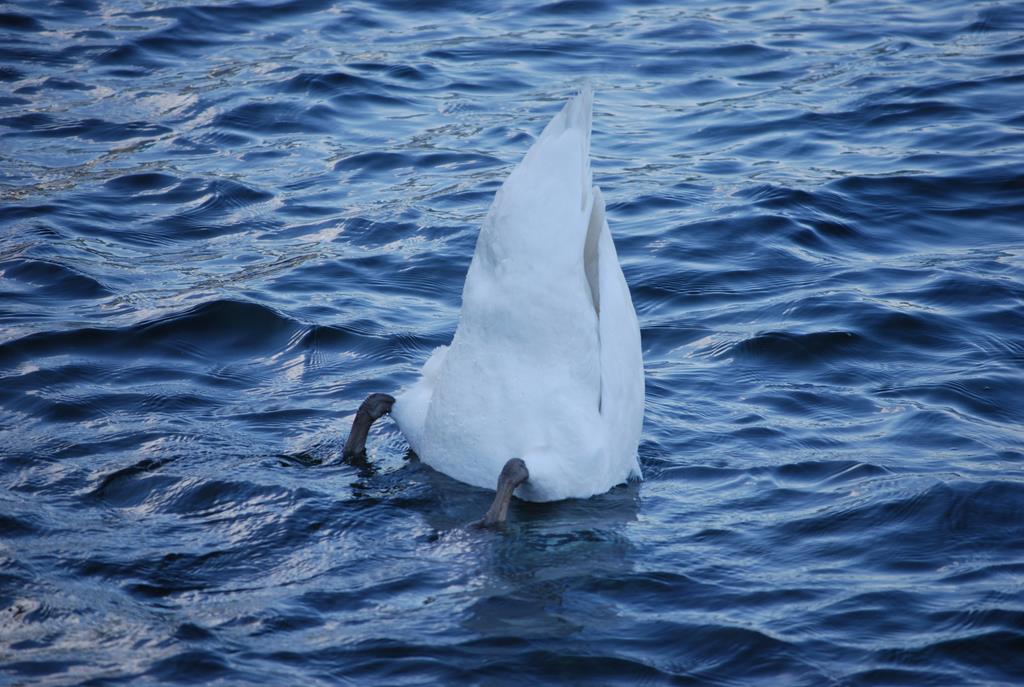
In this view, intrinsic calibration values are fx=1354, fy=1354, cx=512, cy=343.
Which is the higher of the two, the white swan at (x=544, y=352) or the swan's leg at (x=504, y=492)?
the white swan at (x=544, y=352)

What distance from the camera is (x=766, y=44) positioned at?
1439 centimetres

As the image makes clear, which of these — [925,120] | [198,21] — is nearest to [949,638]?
[925,120]

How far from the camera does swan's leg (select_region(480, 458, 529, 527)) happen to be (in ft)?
20.3

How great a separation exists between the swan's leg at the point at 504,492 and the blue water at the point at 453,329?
3.2 inches

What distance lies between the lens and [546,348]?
6281mm

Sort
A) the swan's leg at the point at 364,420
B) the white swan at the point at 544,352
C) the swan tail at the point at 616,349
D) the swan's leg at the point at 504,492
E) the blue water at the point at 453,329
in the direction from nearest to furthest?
the blue water at the point at 453,329 < the white swan at the point at 544,352 < the swan's leg at the point at 504,492 < the swan tail at the point at 616,349 < the swan's leg at the point at 364,420

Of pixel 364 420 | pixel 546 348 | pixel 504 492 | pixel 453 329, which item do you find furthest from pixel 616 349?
pixel 453 329

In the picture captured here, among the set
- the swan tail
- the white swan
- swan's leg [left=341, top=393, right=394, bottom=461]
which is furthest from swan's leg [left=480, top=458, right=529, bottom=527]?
swan's leg [left=341, top=393, right=394, bottom=461]

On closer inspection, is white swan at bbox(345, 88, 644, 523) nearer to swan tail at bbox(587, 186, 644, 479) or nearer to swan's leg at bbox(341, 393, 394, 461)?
swan tail at bbox(587, 186, 644, 479)

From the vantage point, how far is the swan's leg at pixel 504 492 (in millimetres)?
6188

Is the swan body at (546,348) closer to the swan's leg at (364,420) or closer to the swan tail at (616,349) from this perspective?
the swan tail at (616,349)

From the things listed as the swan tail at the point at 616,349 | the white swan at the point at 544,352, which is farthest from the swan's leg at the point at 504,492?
the swan tail at the point at 616,349

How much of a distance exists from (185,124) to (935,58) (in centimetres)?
748

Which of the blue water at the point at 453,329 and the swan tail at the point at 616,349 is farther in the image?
the swan tail at the point at 616,349
